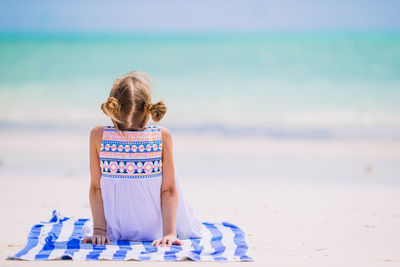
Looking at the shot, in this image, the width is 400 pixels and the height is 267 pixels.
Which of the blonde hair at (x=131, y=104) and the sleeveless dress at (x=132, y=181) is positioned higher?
the blonde hair at (x=131, y=104)

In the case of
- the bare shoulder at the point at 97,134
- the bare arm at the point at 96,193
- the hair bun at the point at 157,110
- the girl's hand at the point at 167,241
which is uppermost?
the hair bun at the point at 157,110

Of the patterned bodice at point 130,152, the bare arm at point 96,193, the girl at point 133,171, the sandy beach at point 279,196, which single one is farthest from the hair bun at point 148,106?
the sandy beach at point 279,196

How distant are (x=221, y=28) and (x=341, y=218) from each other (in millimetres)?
42493

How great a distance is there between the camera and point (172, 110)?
1195cm

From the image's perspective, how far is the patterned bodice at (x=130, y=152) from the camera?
2.99m

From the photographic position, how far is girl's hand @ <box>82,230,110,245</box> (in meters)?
3.02

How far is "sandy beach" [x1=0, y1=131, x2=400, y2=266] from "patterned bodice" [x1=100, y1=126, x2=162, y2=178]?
55 centimetres

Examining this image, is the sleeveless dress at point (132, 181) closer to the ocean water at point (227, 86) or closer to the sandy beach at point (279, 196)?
the sandy beach at point (279, 196)

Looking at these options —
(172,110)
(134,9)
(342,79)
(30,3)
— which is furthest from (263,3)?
(172,110)

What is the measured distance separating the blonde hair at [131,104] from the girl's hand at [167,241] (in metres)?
0.68

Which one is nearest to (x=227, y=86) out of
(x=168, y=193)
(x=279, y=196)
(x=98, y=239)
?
(x=279, y=196)

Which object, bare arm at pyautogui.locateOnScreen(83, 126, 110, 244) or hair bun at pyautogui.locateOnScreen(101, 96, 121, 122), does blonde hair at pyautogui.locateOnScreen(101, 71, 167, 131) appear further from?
bare arm at pyautogui.locateOnScreen(83, 126, 110, 244)

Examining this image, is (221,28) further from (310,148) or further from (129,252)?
(129,252)

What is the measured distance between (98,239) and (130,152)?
0.54 metres
